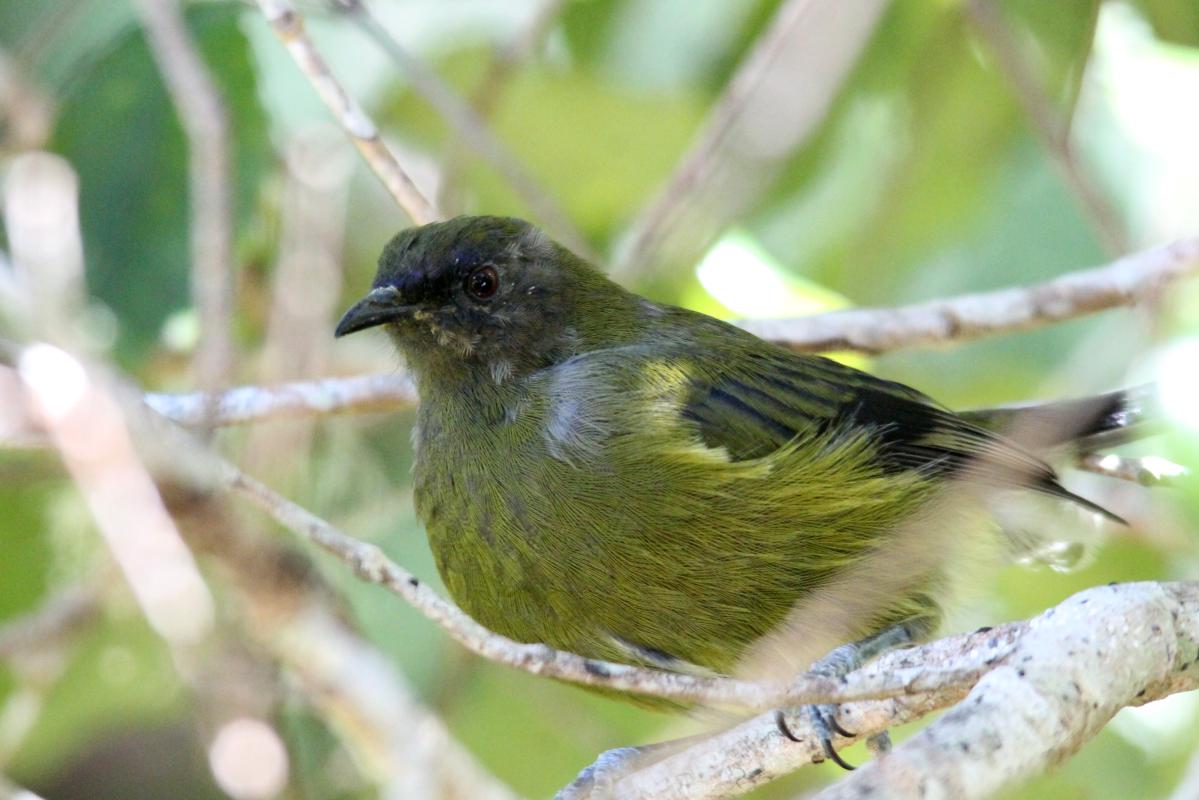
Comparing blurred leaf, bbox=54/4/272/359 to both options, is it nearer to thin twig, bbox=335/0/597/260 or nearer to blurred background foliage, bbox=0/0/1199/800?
blurred background foliage, bbox=0/0/1199/800

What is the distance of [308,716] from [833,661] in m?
2.54

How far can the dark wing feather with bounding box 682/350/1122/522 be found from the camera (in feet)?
13.1

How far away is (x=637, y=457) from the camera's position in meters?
3.74

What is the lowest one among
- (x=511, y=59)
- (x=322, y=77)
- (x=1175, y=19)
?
(x=511, y=59)

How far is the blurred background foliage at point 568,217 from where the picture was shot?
493cm

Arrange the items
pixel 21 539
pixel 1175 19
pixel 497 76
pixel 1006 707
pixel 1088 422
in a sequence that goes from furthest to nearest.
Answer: pixel 497 76 → pixel 21 539 → pixel 1175 19 → pixel 1088 422 → pixel 1006 707

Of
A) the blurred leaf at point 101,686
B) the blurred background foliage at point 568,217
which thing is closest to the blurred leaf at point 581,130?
the blurred background foliage at point 568,217

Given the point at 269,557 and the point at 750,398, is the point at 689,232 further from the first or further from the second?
the point at 269,557

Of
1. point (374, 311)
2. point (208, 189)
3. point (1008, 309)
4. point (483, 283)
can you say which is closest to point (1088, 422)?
point (1008, 309)

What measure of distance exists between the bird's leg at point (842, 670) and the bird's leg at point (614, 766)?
1.63ft

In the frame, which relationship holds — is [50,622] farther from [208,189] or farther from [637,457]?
[637,457]

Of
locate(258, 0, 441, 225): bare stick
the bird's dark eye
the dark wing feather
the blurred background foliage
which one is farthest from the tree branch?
locate(258, 0, 441, 225): bare stick

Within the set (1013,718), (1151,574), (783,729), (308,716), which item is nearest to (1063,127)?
(1151,574)

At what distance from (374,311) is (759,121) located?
1886 millimetres
